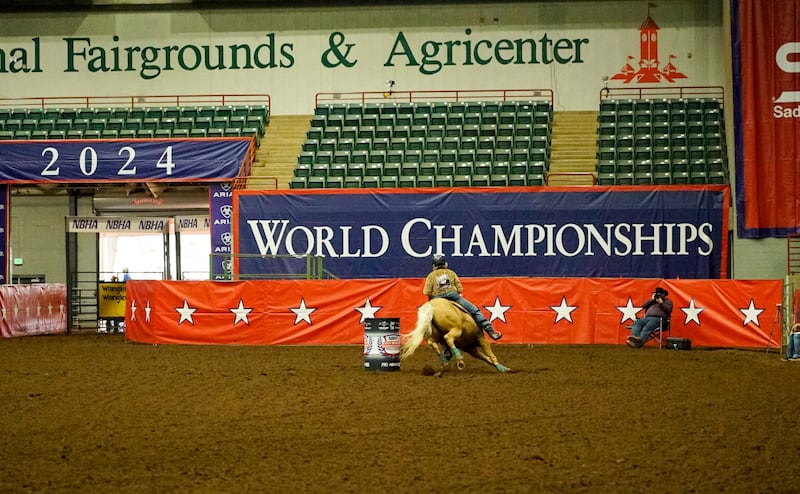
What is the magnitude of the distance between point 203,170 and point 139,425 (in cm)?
1858

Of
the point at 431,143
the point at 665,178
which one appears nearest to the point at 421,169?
the point at 431,143

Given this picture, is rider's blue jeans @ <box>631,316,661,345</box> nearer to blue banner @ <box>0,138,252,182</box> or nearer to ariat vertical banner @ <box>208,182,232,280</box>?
ariat vertical banner @ <box>208,182,232,280</box>

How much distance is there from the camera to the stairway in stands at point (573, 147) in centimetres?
2876

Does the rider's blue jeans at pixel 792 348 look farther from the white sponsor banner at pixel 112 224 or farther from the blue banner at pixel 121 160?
the white sponsor banner at pixel 112 224

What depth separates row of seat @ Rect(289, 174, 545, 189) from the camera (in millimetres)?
27203

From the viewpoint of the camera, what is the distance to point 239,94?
34.1 m

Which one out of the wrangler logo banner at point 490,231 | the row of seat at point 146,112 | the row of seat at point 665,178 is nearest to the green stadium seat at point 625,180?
the row of seat at point 665,178

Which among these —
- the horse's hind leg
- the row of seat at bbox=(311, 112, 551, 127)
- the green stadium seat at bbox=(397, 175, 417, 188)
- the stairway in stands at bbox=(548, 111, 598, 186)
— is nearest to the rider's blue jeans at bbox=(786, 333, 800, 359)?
the horse's hind leg

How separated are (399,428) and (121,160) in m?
20.4

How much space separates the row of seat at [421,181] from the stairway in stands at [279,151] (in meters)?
1.25

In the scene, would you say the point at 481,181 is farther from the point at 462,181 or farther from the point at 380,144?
the point at 380,144

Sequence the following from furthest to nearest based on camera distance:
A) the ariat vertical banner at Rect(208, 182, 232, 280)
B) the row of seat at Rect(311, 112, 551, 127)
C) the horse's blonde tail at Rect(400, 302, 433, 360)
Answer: the row of seat at Rect(311, 112, 551, 127)
the ariat vertical banner at Rect(208, 182, 232, 280)
the horse's blonde tail at Rect(400, 302, 433, 360)

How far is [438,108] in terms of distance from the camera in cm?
3191

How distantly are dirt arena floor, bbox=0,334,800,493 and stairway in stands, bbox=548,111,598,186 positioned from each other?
1214cm
